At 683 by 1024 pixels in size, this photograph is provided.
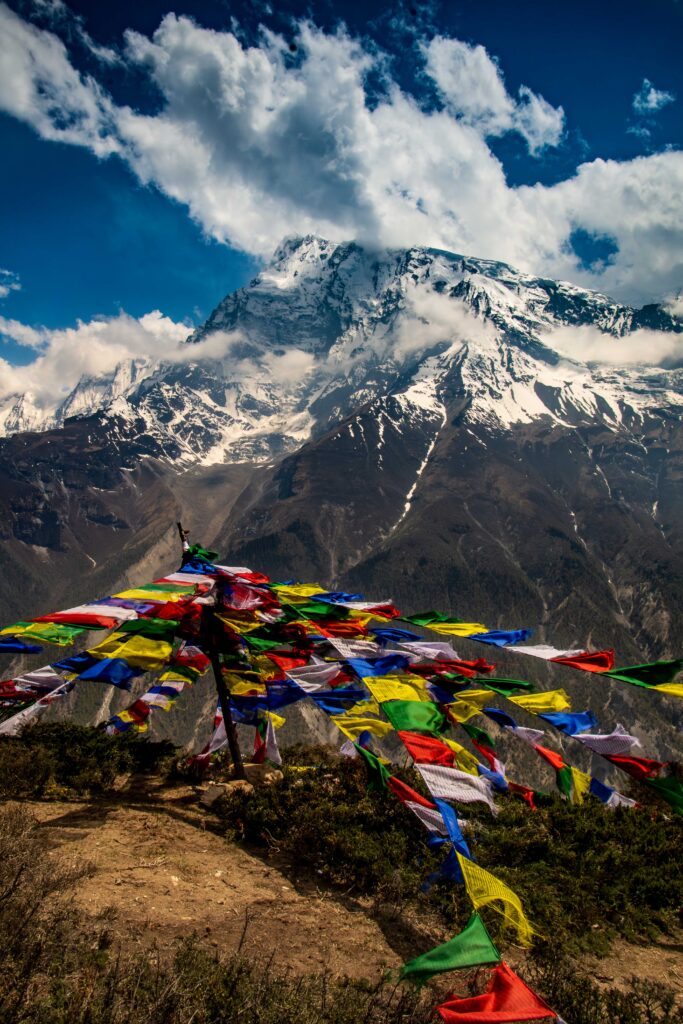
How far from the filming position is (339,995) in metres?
6.39

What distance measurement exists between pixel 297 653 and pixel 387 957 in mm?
5713

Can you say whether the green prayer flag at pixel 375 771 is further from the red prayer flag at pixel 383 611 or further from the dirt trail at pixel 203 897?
the red prayer flag at pixel 383 611

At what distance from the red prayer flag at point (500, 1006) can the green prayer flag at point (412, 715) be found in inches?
121

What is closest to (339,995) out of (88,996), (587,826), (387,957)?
(387,957)

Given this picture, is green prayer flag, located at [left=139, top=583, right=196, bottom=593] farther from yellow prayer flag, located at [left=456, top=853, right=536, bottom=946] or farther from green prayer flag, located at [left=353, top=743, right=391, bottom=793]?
yellow prayer flag, located at [left=456, top=853, right=536, bottom=946]

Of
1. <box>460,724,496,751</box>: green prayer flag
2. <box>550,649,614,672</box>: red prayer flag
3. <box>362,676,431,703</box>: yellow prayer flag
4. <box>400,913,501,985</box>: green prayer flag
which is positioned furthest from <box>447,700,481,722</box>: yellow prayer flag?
<box>400,913,501,985</box>: green prayer flag

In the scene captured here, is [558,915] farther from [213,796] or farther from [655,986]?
[213,796]

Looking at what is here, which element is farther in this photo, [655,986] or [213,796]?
[213,796]

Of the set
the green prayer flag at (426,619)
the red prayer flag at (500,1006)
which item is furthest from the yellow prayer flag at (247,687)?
the red prayer flag at (500,1006)

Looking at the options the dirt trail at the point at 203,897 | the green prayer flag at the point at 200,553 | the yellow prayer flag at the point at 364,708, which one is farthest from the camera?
the green prayer flag at the point at 200,553

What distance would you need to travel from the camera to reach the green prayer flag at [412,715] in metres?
8.52

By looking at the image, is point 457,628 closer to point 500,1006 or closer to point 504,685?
point 504,685

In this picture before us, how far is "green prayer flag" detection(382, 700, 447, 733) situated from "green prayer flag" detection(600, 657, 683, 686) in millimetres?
3467

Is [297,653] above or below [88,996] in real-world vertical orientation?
above
